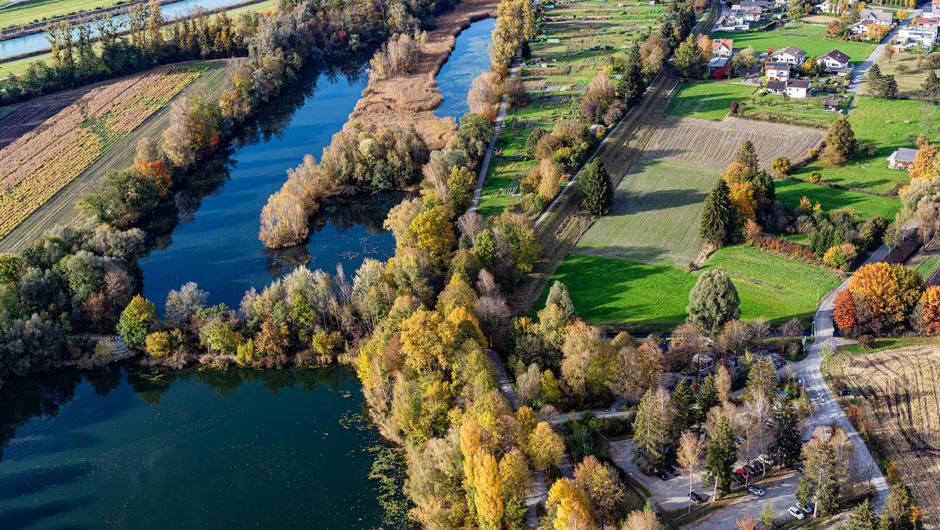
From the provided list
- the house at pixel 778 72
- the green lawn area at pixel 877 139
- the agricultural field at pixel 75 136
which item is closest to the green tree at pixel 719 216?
the green lawn area at pixel 877 139

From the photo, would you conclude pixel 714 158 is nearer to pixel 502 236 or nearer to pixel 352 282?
pixel 502 236

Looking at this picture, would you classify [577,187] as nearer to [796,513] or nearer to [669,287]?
[669,287]

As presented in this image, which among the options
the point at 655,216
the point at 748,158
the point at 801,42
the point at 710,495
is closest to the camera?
the point at 710,495

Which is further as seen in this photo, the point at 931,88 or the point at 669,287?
the point at 931,88

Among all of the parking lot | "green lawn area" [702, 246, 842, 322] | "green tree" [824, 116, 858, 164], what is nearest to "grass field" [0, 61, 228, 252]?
the parking lot

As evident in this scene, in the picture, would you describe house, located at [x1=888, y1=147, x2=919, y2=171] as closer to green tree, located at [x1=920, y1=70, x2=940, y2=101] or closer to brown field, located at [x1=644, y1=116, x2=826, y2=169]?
brown field, located at [x1=644, y1=116, x2=826, y2=169]

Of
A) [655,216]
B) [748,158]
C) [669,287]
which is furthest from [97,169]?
[748,158]

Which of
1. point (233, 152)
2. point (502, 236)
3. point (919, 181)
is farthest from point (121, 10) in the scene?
point (919, 181)

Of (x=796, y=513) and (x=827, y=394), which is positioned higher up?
(x=827, y=394)
